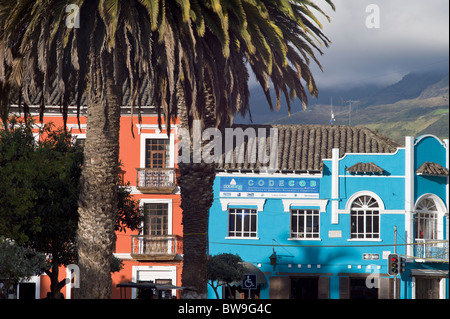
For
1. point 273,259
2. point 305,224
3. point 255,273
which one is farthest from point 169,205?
point 305,224

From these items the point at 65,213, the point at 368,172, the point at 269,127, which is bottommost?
the point at 65,213

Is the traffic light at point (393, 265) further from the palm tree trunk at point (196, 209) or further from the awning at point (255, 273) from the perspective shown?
the palm tree trunk at point (196, 209)

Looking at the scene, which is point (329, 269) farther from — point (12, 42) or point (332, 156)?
point (12, 42)

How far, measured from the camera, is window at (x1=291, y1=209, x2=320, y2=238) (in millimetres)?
40969

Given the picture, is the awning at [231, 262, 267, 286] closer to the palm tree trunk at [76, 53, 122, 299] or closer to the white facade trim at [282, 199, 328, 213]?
the white facade trim at [282, 199, 328, 213]

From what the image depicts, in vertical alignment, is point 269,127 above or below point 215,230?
above

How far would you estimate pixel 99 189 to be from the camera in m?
20.6

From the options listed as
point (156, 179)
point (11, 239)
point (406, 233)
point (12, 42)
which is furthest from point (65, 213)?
point (406, 233)

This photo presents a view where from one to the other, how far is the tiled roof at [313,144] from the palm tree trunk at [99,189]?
65.4 feet

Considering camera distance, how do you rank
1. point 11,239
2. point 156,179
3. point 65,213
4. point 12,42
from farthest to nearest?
point 156,179 < point 65,213 < point 11,239 < point 12,42

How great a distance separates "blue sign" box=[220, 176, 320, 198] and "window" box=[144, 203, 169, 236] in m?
3.52

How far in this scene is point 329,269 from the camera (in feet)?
133

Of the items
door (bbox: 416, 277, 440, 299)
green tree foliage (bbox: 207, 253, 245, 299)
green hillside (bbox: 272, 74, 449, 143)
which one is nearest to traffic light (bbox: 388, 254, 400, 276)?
door (bbox: 416, 277, 440, 299)
